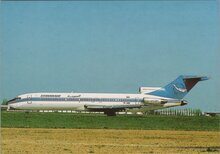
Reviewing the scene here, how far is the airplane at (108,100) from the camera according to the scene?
75938 mm

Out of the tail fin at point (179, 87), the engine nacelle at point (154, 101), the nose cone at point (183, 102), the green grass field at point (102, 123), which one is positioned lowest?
the green grass field at point (102, 123)

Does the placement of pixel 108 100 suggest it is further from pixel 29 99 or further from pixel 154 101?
pixel 29 99

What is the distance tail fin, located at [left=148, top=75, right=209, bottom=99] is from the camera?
7600 centimetres

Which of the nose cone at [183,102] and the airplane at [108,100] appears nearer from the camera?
the airplane at [108,100]

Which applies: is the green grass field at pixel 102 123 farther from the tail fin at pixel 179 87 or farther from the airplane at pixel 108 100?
the tail fin at pixel 179 87

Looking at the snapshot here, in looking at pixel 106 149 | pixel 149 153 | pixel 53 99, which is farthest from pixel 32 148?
pixel 53 99

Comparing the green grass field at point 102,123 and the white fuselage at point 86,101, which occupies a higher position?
the white fuselage at point 86,101

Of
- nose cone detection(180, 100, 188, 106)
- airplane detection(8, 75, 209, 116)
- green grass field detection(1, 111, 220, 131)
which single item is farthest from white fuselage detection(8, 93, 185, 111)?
green grass field detection(1, 111, 220, 131)

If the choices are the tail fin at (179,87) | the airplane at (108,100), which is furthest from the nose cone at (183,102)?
the tail fin at (179,87)

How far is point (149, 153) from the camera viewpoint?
60.7ft

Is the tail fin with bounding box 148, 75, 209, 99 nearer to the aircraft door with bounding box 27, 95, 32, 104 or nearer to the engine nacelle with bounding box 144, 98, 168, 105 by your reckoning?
the engine nacelle with bounding box 144, 98, 168, 105

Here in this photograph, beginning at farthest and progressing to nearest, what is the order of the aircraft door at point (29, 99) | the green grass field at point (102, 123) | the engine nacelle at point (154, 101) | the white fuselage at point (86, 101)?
1. the engine nacelle at point (154, 101)
2. the aircraft door at point (29, 99)
3. the white fuselage at point (86, 101)
4. the green grass field at point (102, 123)

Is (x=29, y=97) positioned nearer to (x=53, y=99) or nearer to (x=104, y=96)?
(x=53, y=99)

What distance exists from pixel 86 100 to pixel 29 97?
8150 mm
